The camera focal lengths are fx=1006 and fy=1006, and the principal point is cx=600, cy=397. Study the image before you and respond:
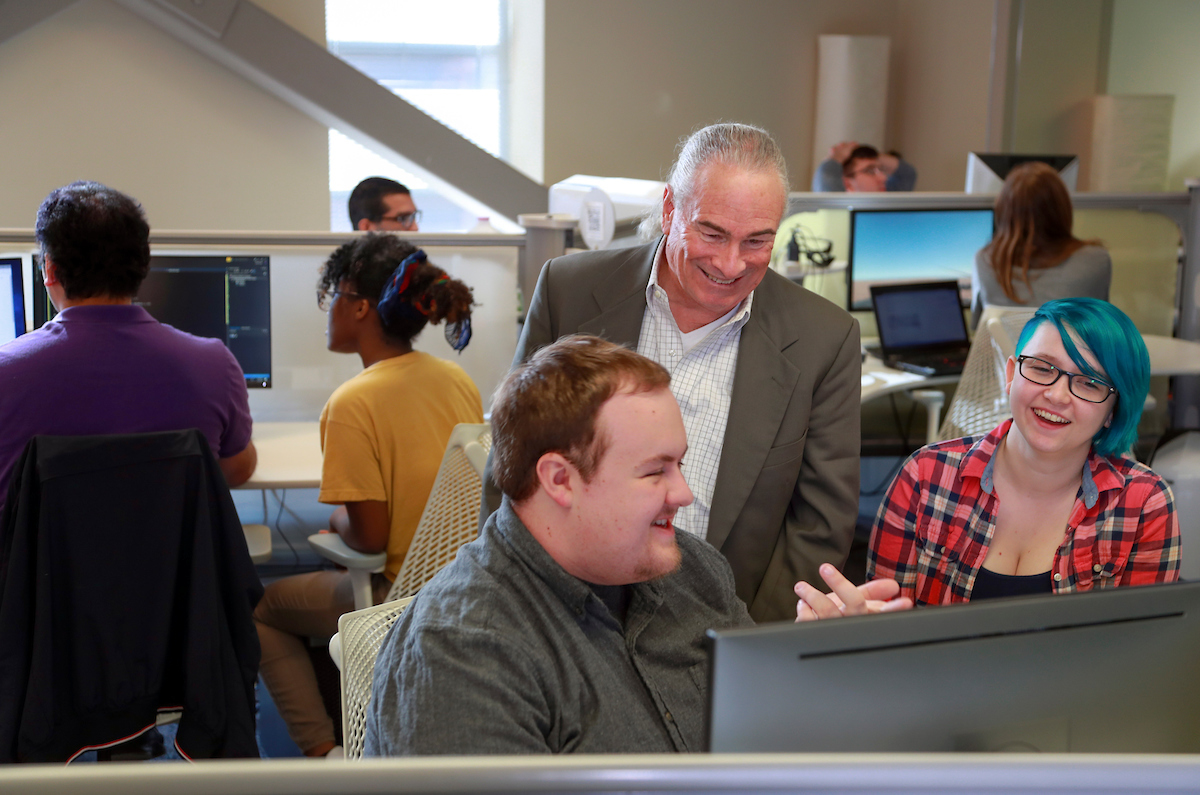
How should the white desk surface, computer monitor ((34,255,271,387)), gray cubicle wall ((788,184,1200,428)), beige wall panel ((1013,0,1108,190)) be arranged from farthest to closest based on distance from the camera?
beige wall panel ((1013,0,1108,190)), gray cubicle wall ((788,184,1200,428)), computer monitor ((34,255,271,387)), the white desk surface

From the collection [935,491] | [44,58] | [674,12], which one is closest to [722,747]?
[935,491]

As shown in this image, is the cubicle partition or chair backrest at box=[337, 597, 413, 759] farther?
chair backrest at box=[337, 597, 413, 759]

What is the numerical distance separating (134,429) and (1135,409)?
1710mm

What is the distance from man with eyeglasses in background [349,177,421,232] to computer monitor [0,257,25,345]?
1283 millimetres

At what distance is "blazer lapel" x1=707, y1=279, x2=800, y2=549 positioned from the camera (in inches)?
58.9

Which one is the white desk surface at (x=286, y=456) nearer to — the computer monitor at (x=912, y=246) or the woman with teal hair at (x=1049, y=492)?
the woman with teal hair at (x=1049, y=492)

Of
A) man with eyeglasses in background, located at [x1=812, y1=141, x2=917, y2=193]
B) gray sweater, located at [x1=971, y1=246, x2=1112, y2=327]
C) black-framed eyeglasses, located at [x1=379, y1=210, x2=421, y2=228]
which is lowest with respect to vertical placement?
gray sweater, located at [x1=971, y1=246, x2=1112, y2=327]

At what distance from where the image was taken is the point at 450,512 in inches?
63.6

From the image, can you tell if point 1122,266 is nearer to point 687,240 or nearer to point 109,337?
point 687,240

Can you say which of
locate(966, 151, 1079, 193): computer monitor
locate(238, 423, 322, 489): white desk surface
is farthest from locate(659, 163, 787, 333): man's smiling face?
locate(966, 151, 1079, 193): computer monitor

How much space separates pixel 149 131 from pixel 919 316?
15.9ft

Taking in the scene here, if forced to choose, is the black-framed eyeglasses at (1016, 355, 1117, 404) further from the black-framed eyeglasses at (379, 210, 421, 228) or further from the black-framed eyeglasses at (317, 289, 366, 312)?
the black-framed eyeglasses at (379, 210, 421, 228)

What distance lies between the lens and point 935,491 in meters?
1.56

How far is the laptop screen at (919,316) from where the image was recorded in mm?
3807
